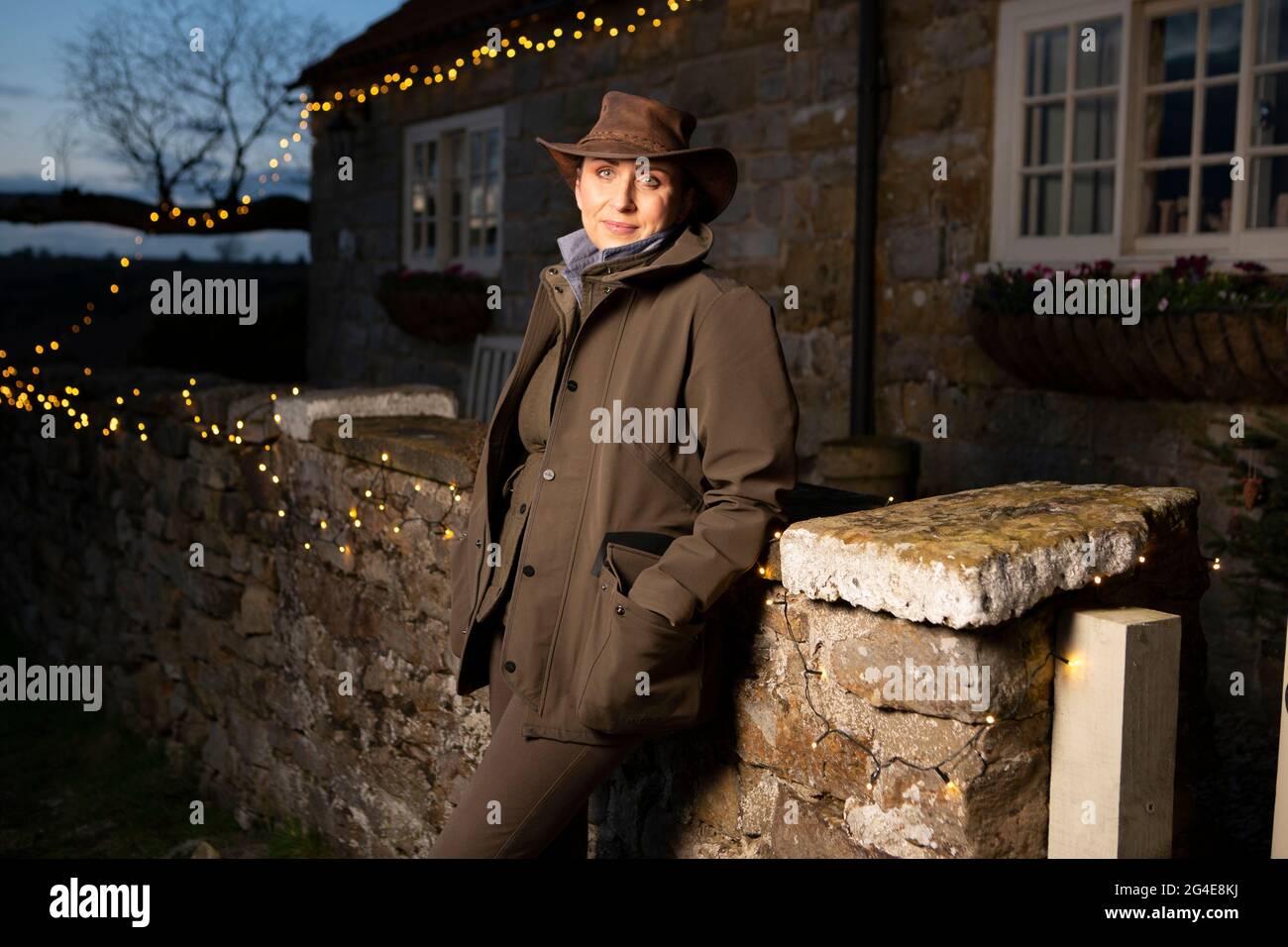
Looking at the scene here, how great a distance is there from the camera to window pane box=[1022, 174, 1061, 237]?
5887 mm

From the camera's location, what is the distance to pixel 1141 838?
217cm

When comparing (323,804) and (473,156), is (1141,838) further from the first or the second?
(473,156)

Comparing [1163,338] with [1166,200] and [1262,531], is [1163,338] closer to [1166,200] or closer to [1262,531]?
[1166,200]

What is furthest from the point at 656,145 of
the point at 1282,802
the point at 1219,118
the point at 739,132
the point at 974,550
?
the point at 739,132

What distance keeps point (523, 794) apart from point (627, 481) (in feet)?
1.99

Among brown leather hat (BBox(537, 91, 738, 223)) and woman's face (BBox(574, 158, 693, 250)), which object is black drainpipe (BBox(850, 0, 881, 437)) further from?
woman's face (BBox(574, 158, 693, 250))

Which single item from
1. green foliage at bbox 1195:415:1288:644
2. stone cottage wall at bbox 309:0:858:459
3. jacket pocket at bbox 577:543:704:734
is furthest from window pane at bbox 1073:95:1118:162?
jacket pocket at bbox 577:543:704:734

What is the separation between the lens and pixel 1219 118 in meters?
5.32

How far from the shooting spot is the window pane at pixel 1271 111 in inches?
200

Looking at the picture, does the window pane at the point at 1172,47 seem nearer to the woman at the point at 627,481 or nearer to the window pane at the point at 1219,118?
the window pane at the point at 1219,118

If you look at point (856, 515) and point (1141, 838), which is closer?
point (1141, 838)
